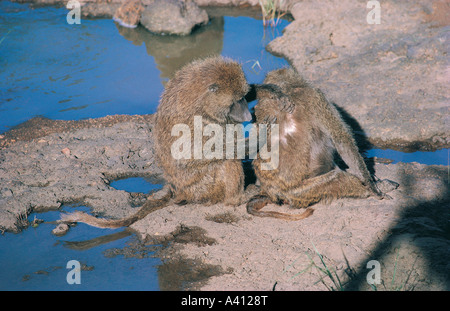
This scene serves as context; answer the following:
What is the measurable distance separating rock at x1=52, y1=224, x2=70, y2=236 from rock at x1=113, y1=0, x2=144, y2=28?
637 centimetres

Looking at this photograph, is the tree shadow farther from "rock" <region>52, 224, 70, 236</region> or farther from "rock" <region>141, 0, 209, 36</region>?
"rock" <region>141, 0, 209, 36</region>

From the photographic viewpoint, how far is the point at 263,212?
15.2 feet

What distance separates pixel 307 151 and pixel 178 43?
5632mm

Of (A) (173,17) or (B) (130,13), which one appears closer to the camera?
(A) (173,17)

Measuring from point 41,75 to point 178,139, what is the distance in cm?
459

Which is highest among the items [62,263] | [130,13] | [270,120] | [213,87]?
[213,87]

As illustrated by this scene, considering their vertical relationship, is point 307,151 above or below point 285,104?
below

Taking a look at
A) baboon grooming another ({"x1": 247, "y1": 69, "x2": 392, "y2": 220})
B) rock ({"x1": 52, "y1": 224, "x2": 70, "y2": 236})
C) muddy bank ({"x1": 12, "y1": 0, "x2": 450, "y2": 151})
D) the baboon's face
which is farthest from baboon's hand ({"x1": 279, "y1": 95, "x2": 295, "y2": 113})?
rock ({"x1": 52, "y1": 224, "x2": 70, "y2": 236})

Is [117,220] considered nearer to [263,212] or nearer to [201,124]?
[201,124]

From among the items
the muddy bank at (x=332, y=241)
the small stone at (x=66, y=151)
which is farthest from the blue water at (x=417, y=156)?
the small stone at (x=66, y=151)

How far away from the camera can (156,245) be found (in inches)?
172

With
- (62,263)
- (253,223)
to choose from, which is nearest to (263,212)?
(253,223)

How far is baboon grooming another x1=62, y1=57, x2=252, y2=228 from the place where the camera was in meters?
4.55

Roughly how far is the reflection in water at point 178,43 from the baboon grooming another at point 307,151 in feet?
13.6
